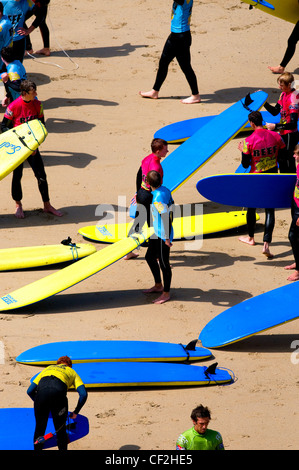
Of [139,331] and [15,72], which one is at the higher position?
[15,72]

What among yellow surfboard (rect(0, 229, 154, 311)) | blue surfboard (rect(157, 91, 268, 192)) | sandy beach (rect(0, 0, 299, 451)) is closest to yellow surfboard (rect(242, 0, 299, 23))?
sandy beach (rect(0, 0, 299, 451))

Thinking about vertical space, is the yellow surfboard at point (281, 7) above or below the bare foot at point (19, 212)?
above

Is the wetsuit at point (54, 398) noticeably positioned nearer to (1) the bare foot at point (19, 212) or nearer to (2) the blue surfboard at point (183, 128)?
(1) the bare foot at point (19, 212)

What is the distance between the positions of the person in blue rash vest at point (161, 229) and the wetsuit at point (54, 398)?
2.35 metres

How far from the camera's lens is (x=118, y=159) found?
11719 mm

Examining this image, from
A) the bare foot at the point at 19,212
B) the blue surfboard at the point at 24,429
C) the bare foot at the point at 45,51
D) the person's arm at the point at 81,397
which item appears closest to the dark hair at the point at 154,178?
the bare foot at the point at 19,212

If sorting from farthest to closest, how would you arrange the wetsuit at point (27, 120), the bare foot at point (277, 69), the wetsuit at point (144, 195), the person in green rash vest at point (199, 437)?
1. the bare foot at point (277, 69)
2. the wetsuit at point (27, 120)
3. the wetsuit at point (144, 195)
4. the person in green rash vest at point (199, 437)

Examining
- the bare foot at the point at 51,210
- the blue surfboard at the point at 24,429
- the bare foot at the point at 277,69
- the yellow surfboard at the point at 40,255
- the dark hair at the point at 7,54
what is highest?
the dark hair at the point at 7,54

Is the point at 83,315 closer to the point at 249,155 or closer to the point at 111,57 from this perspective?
the point at 249,155

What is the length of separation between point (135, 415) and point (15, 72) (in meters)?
5.82

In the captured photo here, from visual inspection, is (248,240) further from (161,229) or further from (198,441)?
(198,441)

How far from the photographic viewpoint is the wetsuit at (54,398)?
6.07 meters

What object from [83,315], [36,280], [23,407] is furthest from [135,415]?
[36,280]

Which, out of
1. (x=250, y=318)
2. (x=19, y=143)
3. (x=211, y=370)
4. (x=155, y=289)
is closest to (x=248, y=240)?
(x=155, y=289)
